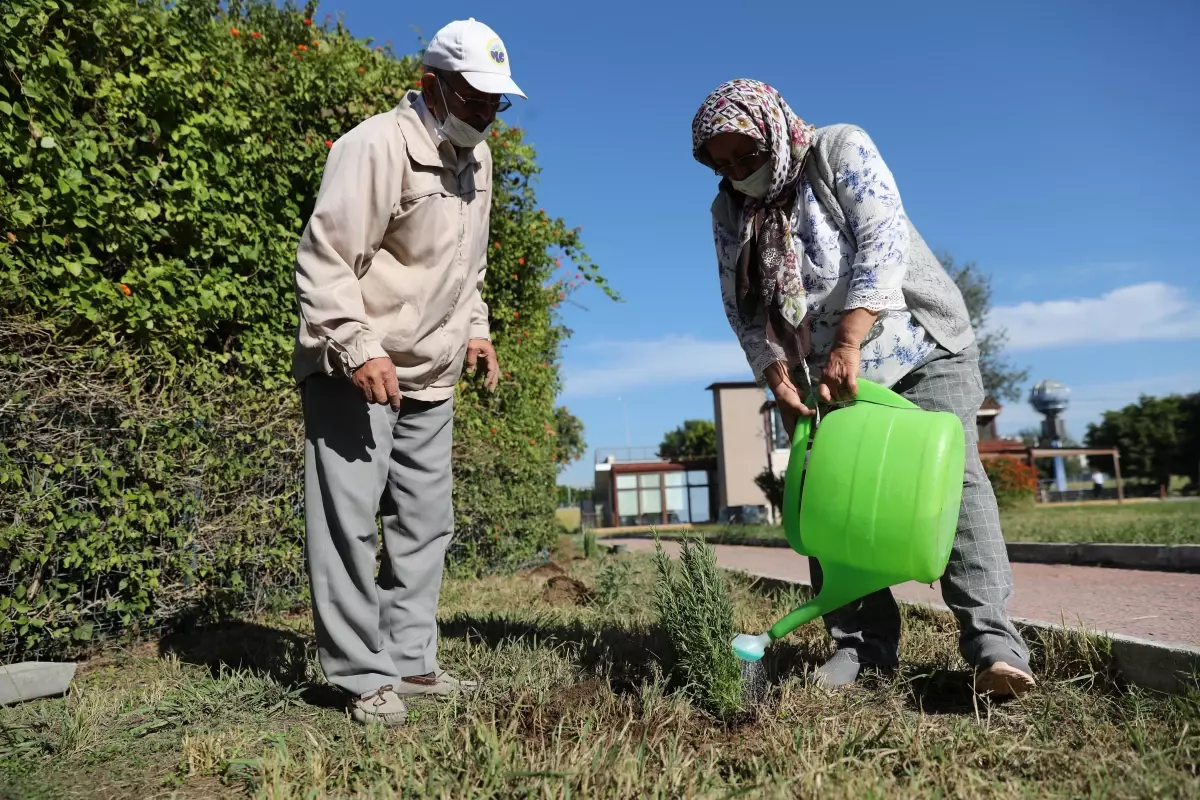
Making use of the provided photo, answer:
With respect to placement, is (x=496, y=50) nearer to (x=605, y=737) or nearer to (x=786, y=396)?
(x=786, y=396)

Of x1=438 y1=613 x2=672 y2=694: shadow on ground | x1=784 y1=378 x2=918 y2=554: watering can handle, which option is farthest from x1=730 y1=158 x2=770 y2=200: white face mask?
x1=438 y1=613 x2=672 y2=694: shadow on ground

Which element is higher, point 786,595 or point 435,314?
point 435,314

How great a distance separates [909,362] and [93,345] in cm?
325

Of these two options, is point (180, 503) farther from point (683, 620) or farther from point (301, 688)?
point (683, 620)

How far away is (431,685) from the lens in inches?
94.8

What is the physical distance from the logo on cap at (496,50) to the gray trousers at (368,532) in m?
1.09

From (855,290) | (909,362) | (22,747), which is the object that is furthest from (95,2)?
(909,362)

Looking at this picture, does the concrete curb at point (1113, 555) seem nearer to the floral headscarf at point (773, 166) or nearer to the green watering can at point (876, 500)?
the floral headscarf at point (773, 166)

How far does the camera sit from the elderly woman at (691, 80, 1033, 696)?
224cm

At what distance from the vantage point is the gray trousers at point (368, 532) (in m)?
2.28

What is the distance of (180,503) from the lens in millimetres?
3375

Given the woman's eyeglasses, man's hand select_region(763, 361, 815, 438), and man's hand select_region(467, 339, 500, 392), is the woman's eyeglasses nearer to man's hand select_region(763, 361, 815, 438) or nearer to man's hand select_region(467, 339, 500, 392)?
man's hand select_region(763, 361, 815, 438)

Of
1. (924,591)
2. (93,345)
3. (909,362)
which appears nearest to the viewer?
(909,362)

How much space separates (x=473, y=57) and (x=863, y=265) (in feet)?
4.28
